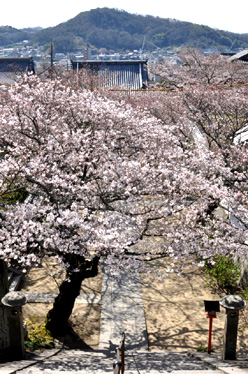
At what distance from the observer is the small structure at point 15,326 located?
6.81 m

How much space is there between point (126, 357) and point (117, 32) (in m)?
155

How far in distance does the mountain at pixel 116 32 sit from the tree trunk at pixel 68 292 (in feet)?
444

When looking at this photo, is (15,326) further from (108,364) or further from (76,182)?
(76,182)

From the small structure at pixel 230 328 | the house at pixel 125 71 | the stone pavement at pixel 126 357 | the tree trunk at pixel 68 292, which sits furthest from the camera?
the house at pixel 125 71

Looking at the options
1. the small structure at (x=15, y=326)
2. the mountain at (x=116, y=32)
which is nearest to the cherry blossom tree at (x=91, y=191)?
the small structure at (x=15, y=326)

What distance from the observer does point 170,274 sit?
1160 centimetres

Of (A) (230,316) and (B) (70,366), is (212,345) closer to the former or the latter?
(A) (230,316)

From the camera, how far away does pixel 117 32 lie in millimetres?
148750

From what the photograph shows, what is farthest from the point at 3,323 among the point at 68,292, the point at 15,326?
the point at 68,292

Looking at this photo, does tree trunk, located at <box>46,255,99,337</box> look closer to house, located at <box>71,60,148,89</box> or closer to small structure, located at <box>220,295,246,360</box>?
small structure, located at <box>220,295,246,360</box>

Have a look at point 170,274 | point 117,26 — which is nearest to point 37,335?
point 170,274

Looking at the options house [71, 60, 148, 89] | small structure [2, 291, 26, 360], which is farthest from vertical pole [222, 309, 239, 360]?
house [71, 60, 148, 89]

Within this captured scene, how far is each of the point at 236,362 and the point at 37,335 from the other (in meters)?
4.28

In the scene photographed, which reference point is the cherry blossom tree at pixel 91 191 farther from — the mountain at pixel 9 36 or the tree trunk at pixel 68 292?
the mountain at pixel 9 36
